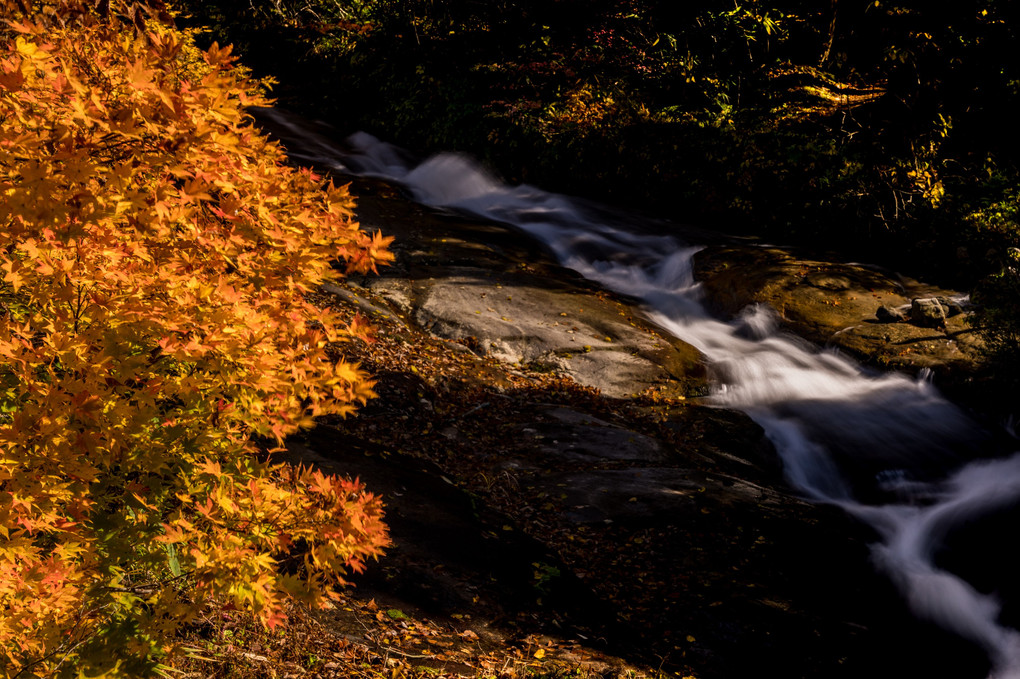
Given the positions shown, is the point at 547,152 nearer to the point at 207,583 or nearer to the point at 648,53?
the point at 648,53

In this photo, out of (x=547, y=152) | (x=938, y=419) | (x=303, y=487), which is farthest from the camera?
(x=547, y=152)

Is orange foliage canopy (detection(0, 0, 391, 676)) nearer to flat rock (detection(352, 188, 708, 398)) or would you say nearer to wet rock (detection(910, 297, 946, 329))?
flat rock (detection(352, 188, 708, 398))

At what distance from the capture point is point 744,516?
650 cm

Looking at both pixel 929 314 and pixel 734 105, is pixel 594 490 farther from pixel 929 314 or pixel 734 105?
pixel 734 105

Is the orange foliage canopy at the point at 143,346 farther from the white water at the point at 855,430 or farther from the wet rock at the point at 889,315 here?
the wet rock at the point at 889,315

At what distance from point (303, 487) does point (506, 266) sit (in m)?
8.28

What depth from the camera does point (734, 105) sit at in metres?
14.9

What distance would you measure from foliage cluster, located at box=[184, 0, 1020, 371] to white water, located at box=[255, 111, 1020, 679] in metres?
1.65

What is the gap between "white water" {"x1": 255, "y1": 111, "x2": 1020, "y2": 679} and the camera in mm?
6109

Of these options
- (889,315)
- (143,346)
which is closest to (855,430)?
(889,315)

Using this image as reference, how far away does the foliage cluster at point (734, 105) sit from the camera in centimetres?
1209

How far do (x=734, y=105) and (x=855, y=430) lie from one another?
28.9 feet

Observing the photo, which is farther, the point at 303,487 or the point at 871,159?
the point at 871,159

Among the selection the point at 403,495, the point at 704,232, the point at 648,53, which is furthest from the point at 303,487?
the point at 648,53
